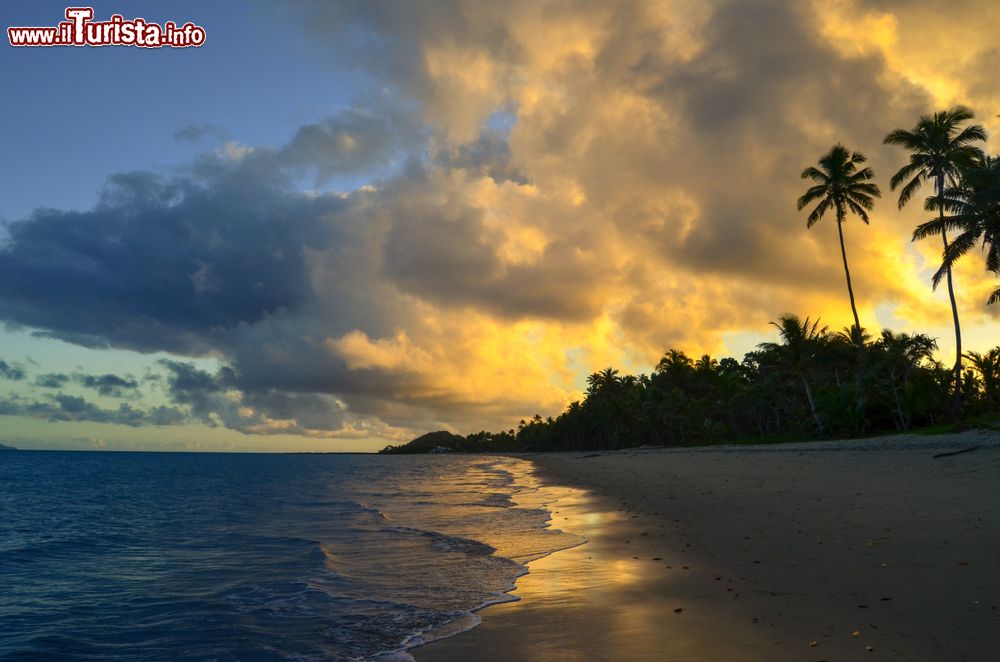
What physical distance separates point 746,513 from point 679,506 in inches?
147

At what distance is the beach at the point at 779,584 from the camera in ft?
20.9

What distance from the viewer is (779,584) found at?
8.49 metres

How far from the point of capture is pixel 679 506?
1869cm

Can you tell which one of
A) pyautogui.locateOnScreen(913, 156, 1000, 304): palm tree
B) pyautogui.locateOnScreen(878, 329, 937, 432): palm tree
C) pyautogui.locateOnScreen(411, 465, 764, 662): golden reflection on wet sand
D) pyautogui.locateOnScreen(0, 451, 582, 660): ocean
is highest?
pyautogui.locateOnScreen(913, 156, 1000, 304): palm tree

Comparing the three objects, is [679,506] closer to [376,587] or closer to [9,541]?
[376,587]

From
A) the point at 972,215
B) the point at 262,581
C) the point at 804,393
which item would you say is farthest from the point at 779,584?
the point at 804,393

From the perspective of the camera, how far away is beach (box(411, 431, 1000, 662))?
6355 mm

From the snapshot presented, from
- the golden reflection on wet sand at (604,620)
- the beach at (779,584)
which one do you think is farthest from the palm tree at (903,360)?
the golden reflection on wet sand at (604,620)

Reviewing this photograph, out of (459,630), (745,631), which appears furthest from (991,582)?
(459,630)

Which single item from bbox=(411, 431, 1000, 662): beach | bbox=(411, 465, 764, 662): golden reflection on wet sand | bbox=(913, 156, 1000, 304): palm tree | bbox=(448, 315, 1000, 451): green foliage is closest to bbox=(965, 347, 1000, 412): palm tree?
bbox=(448, 315, 1000, 451): green foliage

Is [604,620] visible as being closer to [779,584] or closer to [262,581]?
[779,584]

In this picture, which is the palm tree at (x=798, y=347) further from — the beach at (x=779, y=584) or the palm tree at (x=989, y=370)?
the beach at (x=779, y=584)

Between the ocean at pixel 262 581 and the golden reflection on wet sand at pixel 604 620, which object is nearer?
the golden reflection on wet sand at pixel 604 620

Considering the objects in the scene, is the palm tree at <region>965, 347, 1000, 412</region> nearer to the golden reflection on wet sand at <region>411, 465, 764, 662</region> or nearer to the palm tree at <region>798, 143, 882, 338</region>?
the palm tree at <region>798, 143, 882, 338</region>
